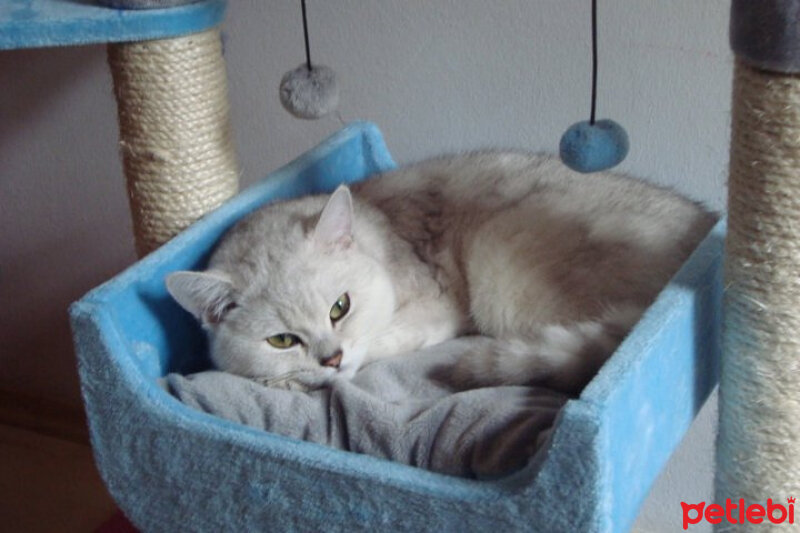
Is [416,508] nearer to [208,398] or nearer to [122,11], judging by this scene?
[208,398]

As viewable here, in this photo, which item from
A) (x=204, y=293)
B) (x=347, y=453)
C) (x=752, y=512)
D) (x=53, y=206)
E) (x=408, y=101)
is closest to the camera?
(x=347, y=453)

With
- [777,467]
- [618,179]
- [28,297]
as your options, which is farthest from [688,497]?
[28,297]

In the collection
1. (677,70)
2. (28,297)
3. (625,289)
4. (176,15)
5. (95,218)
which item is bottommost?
(28,297)

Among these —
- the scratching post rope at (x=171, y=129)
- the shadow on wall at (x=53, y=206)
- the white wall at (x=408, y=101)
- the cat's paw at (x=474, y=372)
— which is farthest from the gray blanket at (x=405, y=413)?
the shadow on wall at (x=53, y=206)

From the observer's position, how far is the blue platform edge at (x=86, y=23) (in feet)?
4.59

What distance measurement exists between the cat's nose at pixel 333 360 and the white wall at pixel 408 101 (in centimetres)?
73

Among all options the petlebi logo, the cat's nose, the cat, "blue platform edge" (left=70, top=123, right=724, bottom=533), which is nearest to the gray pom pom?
the cat

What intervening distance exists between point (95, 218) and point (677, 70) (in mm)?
1493

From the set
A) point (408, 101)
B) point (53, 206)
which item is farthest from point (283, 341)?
point (53, 206)

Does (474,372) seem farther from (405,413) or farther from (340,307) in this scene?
(340,307)

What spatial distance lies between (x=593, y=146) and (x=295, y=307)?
47cm

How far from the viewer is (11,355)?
2.71 m

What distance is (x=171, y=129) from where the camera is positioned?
60.8 inches

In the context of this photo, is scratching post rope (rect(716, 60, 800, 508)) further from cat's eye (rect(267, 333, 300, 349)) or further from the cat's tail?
cat's eye (rect(267, 333, 300, 349))
